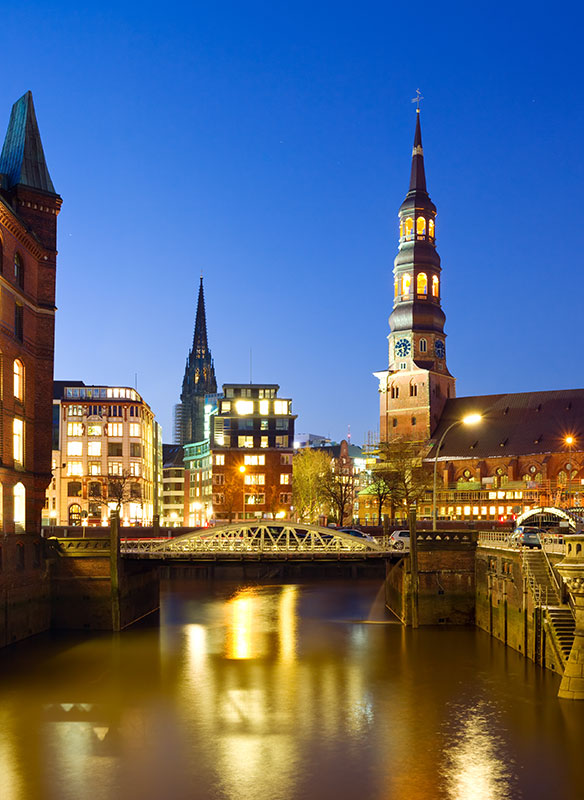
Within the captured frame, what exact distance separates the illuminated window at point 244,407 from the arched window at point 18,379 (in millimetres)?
92265

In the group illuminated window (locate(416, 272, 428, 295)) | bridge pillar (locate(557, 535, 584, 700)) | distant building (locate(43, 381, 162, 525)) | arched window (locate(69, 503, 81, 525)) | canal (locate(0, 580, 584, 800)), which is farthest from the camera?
illuminated window (locate(416, 272, 428, 295))

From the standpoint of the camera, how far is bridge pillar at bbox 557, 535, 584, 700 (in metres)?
36.3

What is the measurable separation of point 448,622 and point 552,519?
144 ft

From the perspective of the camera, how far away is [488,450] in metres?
152

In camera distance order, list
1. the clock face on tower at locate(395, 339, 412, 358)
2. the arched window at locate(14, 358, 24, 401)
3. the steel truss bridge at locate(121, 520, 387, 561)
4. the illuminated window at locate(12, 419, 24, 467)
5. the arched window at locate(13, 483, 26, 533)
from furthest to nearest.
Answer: the clock face on tower at locate(395, 339, 412, 358), the steel truss bridge at locate(121, 520, 387, 561), the arched window at locate(14, 358, 24, 401), the illuminated window at locate(12, 419, 24, 467), the arched window at locate(13, 483, 26, 533)

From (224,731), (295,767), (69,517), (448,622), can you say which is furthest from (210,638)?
(69,517)

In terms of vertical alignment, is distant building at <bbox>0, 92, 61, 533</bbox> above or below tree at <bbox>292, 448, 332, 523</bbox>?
above

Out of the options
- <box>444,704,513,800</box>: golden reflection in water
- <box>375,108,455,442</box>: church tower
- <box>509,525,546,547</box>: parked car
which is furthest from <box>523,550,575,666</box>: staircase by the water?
<box>375,108,455,442</box>: church tower

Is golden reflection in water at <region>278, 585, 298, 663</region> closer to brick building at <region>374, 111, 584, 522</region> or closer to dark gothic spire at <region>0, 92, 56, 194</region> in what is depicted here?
dark gothic spire at <region>0, 92, 56, 194</region>

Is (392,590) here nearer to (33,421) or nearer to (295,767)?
(33,421)

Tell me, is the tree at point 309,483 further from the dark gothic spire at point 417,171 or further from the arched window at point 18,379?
the arched window at point 18,379

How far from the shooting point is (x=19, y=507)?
2228 inches

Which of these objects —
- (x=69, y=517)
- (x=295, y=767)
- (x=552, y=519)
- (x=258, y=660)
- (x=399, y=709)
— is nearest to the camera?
(x=295, y=767)

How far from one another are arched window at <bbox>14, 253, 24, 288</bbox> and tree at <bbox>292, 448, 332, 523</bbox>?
98.8m
